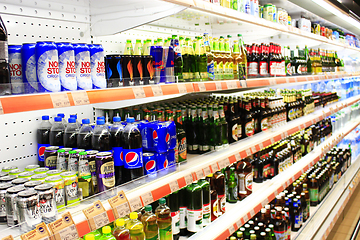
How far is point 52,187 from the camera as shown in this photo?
1.07m

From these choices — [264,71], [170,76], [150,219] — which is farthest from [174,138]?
[264,71]

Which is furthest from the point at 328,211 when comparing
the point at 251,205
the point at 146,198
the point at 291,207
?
the point at 146,198

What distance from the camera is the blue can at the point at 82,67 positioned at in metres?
1.26

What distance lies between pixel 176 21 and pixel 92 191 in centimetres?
160

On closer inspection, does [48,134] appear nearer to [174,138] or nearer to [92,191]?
[92,191]

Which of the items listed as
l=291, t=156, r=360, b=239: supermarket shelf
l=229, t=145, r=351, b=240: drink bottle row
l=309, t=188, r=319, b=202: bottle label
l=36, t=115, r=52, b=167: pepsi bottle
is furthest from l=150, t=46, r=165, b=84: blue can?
l=309, t=188, r=319, b=202: bottle label

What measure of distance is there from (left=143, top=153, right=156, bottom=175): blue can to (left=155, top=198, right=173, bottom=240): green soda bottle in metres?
0.23

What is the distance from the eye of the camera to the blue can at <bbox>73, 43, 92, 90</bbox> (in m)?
1.26

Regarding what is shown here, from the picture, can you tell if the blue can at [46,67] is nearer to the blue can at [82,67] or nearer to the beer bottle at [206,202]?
the blue can at [82,67]

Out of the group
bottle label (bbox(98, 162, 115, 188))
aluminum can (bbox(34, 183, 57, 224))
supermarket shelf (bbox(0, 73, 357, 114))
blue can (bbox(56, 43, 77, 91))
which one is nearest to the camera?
supermarket shelf (bbox(0, 73, 357, 114))

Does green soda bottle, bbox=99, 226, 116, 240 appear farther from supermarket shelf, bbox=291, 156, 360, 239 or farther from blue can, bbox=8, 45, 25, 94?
supermarket shelf, bbox=291, 156, 360, 239

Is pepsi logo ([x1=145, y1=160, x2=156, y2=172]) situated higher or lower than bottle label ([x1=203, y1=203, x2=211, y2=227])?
higher

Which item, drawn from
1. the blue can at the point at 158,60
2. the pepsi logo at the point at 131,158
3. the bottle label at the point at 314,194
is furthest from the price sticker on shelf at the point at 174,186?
the bottle label at the point at 314,194

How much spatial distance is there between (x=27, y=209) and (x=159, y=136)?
747 millimetres
